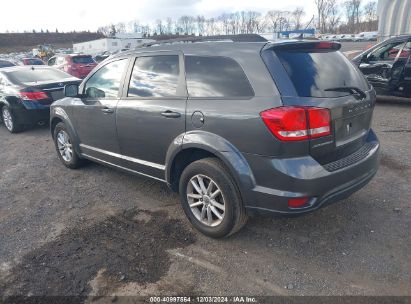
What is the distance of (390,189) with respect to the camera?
412 cm

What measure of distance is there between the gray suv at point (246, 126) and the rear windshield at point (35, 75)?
17.2 ft

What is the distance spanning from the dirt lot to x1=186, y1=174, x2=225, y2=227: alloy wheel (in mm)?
212

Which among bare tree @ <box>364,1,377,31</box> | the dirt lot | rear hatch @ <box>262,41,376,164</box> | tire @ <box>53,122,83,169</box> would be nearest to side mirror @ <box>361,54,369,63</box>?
the dirt lot

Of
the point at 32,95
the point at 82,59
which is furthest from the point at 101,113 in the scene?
the point at 82,59

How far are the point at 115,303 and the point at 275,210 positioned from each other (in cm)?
142

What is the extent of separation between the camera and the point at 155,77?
3656 millimetres

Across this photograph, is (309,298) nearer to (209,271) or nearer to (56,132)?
(209,271)

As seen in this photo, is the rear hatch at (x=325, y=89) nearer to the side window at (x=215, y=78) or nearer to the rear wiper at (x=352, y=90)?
the rear wiper at (x=352, y=90)

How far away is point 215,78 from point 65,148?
335 cm

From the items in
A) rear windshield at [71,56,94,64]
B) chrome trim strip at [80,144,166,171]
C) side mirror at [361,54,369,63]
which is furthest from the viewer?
rear windshield at [71,56,94,64]

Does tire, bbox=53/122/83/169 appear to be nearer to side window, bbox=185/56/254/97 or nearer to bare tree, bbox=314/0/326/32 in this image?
side window, bbox=185/56/254/97

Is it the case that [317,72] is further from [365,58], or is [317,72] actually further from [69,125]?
[365,58]

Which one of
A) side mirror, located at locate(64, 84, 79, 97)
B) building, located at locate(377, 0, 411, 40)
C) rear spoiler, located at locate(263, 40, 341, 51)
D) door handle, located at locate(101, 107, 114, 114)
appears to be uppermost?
building, located at locate(377, 0, 411, 40)

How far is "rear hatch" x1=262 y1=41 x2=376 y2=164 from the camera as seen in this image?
2.71 metres
